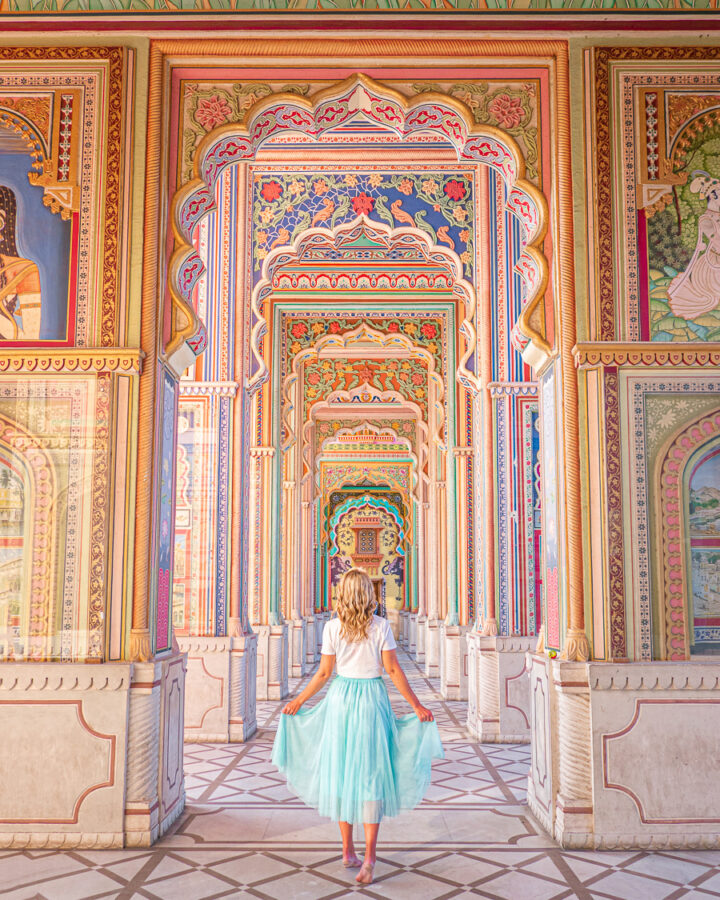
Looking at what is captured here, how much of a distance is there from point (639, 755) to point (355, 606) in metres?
1.73

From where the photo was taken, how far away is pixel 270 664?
33.1 ft

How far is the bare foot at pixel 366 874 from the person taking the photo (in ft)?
12.4

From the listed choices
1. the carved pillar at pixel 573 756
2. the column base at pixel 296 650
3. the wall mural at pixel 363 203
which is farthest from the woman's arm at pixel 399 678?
the column base at pixel 296 650

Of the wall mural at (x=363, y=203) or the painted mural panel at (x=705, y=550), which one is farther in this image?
the wall mural at (x=363, y=203)

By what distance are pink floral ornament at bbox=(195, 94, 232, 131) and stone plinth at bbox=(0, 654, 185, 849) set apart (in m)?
3.13

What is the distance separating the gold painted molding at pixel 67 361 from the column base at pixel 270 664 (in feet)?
19.5

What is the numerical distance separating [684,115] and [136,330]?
10.9ft

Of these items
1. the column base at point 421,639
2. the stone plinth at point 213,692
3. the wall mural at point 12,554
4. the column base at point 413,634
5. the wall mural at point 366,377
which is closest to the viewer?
the wall mural at point 12,554

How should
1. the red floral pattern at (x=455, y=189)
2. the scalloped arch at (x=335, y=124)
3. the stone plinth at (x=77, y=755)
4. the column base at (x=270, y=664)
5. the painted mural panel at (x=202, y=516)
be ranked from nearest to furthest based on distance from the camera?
the stone plinth at (x=77, y=755) < the scalloped arch at (x=335, y=124) < the painted mural panel at (x=202, y=516) < the red floral pattern at (x=455, y=189) < the column base at (x=270, y=664)

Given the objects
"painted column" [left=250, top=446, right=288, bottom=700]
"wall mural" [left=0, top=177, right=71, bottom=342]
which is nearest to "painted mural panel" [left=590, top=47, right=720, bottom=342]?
"wall mural" [left=0, top=177, right=71, bottom=342]

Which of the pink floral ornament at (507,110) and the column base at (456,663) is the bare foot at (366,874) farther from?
the column base at (456,663)

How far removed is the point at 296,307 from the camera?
37.3ft

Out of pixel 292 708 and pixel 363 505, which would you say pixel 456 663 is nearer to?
pixel 292 708

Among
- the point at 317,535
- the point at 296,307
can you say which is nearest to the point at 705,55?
the point at 296,307
